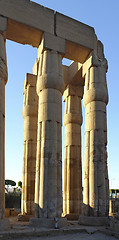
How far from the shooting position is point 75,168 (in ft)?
66.7

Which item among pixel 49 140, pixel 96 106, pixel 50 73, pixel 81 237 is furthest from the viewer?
pixel 96 106

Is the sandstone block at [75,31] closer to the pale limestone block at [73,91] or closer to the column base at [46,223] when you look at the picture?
the pale limestone block at [73,91]

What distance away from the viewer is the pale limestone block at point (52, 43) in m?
16.5

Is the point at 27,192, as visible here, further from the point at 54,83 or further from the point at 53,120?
the point at 54,83

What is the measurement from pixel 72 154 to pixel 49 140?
19.8ft

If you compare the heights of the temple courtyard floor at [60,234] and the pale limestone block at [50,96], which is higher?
the pale limestone block at [50,96]

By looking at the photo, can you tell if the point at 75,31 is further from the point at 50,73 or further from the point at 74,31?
the point at 50,73

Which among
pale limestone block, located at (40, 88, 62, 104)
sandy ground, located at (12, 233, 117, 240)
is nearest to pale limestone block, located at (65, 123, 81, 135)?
pale limestone block, located at (40, 88, 62, 104)

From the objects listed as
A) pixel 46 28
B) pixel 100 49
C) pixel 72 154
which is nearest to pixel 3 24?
pixel 46 28

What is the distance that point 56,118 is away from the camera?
1547cm

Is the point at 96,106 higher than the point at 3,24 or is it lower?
lower

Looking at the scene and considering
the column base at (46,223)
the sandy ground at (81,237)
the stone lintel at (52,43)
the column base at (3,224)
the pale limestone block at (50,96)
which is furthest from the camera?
the stone lintel at (52,43)

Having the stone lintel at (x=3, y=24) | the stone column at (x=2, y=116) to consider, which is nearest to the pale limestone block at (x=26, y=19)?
the stone lintel at (x=3, y=24)

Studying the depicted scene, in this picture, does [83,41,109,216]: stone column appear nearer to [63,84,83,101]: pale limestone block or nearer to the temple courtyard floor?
the temple courtyard floor
